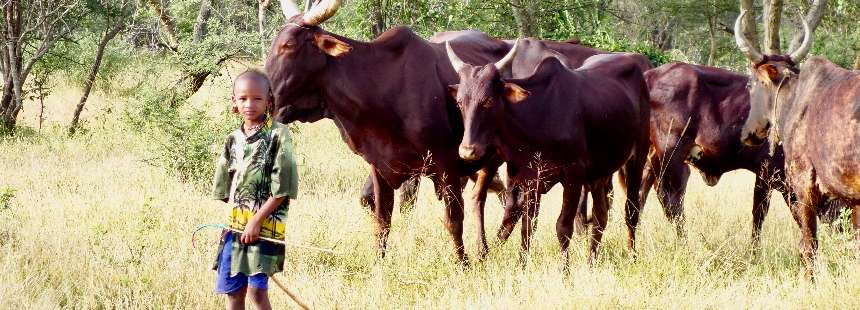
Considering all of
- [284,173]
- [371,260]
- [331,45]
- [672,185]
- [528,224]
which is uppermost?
[331,45]

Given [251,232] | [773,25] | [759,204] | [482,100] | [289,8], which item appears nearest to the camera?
[251,232]

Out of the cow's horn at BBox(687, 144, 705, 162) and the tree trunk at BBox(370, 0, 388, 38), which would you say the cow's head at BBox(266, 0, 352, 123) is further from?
the tree trunk at BBox(370, 0, 388, 38)

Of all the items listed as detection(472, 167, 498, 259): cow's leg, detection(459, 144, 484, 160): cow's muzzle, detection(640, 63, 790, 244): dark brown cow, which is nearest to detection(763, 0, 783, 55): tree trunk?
detection(640, 63, 790, 244): dark brown cow

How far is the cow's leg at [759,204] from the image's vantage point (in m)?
8.53

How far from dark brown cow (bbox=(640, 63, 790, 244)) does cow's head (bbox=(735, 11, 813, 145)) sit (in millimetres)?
857

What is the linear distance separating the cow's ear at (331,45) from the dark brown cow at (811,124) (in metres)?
2.75

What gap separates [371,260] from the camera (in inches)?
280

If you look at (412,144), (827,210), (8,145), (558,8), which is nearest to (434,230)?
(412,144)

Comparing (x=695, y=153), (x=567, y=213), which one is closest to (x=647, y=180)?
(x=695, y=153)

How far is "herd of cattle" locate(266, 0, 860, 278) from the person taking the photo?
685 cm

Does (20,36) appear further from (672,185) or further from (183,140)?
(672,185)

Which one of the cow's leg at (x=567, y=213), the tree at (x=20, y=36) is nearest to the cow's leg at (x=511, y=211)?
the cow's leg at (x=567, y=213)

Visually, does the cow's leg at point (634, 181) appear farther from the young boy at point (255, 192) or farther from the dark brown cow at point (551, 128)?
the young boy at point (255, 192)

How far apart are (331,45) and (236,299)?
8.22 ft
